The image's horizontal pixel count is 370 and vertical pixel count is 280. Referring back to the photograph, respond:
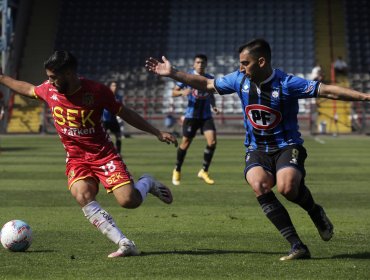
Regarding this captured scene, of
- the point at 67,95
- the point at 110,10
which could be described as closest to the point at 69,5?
the point at 110,10

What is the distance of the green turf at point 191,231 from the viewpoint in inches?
285

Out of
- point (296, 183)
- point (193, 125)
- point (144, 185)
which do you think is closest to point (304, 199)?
point (296, 183)

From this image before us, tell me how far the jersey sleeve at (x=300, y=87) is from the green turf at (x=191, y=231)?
1.53m

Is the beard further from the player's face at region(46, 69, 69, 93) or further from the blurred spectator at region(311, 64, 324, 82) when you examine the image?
the blurred spectator at region(311, 64, 324, 82)

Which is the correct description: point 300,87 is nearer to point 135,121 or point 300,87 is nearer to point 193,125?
point 135,121

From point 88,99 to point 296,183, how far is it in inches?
84.0

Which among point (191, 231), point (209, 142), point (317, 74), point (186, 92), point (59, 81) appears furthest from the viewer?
point (317, 74)

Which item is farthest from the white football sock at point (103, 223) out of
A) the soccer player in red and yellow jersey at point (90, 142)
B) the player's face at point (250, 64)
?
the player's face at point (250, 64)

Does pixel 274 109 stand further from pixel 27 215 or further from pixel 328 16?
pixel 328 16

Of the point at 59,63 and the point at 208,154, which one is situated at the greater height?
Result: the point at 59,63

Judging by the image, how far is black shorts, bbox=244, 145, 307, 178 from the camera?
8.04 meters

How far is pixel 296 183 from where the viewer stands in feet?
A: 25.9

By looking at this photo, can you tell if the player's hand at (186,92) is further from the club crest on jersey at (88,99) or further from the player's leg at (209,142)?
the club crest on jersey at (88,99)

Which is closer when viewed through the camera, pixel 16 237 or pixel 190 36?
pixel 16 237
